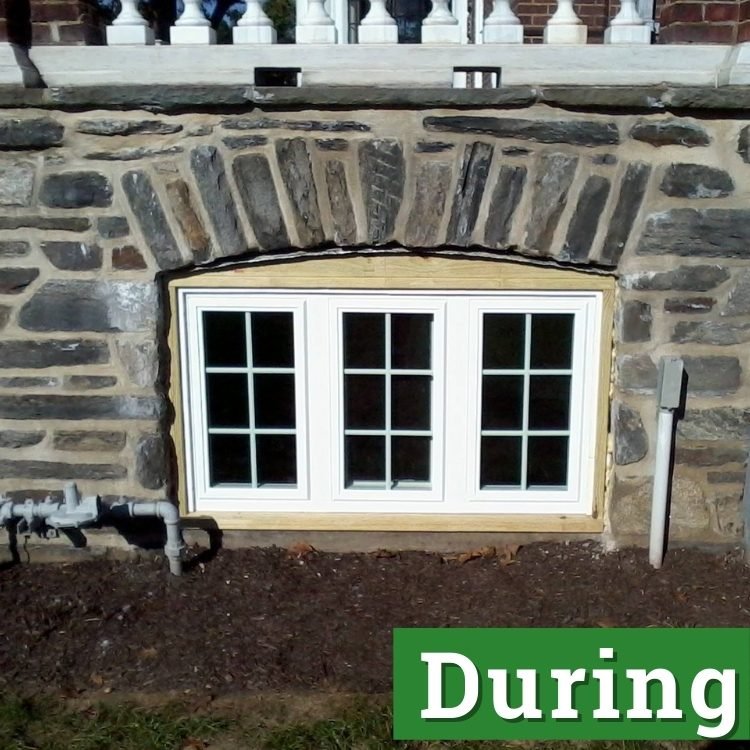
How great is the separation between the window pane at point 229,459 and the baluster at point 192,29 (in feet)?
5.84

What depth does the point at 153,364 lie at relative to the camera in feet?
12.9

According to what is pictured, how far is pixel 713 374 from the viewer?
3.89 metres

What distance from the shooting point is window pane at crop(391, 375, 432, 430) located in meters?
4.14

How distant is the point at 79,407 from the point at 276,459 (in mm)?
944

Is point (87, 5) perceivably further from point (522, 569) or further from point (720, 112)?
point (522, 569)

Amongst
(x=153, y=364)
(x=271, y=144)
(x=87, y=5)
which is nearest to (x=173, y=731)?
(x=153, y=364)

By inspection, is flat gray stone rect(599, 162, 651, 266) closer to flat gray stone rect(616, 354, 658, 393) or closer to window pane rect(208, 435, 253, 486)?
flat gray stone rect(616, 354, 658, 393)

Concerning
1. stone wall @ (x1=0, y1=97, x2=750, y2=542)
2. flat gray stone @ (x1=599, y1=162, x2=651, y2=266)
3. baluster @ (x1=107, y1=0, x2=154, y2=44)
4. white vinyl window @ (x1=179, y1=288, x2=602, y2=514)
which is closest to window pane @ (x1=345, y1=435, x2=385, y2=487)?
white vinyl window @ (x1=179, y1=288, x2=602, y2=514)

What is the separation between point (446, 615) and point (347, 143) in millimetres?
2040

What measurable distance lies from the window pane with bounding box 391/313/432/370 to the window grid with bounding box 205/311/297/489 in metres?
0.49

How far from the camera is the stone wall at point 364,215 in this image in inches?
145

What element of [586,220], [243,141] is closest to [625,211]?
[586,220]

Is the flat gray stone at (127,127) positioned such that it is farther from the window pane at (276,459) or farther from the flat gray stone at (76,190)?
the window pane at (276,459)

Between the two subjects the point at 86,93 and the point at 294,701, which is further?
the point at 86,93
